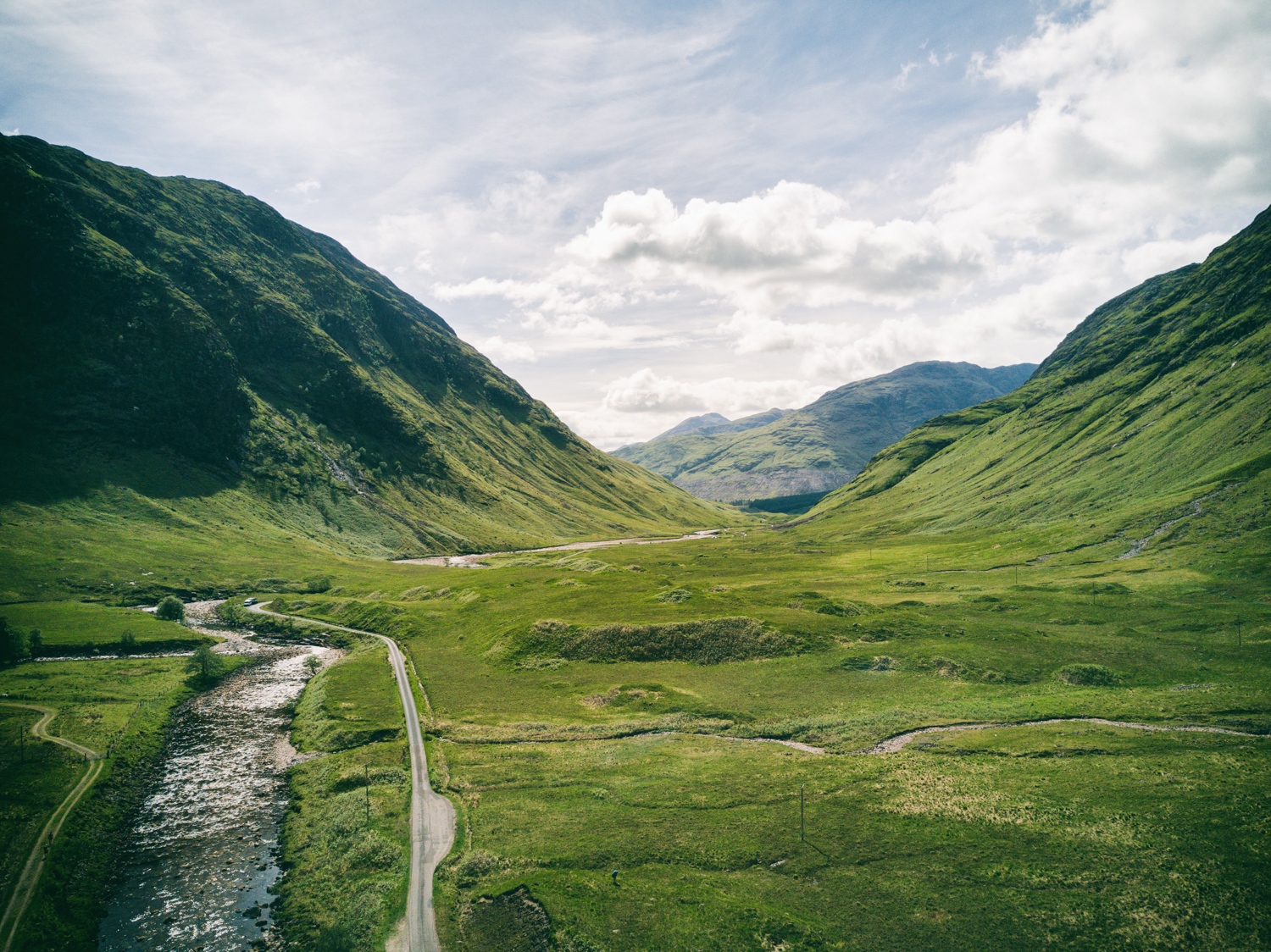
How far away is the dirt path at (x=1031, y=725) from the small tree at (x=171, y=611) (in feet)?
439

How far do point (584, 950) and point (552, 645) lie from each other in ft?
222

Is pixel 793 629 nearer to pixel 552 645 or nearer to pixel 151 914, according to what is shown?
pixel 552 645

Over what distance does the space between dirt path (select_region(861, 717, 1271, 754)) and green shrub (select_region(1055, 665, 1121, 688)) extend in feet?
42.5

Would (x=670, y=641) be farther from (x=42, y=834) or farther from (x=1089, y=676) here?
(x=42, y=834)

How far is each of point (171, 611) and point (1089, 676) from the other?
163 m

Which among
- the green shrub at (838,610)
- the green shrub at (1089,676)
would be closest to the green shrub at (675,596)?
the green shrub at (838,610)

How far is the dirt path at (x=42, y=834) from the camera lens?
123 feet

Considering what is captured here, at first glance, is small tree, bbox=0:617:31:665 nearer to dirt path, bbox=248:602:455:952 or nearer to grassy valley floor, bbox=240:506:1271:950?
grassy valley floor, bbox=240:506:1271:950

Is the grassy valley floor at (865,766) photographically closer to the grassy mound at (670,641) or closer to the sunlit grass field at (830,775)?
the sunlit grass field at (830,775)

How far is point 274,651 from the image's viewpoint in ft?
360

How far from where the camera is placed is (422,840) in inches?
1859

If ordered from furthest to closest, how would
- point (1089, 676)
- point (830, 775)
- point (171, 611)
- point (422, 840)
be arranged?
point (171, 611) → point (1089, 676) → point (830, 775) → point (422, 840)

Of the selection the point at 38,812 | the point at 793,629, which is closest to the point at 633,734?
the point at 793,629

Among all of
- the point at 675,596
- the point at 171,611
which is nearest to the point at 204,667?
the point at 171,611
